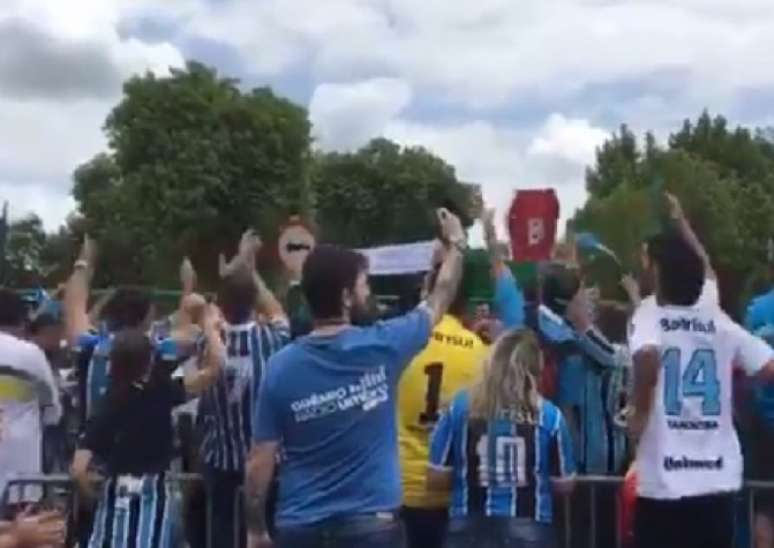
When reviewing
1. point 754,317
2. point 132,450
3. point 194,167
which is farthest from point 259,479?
point 194,167

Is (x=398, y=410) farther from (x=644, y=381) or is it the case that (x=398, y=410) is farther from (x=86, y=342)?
(x=86, y=342)

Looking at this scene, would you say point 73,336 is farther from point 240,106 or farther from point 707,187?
point 240,106

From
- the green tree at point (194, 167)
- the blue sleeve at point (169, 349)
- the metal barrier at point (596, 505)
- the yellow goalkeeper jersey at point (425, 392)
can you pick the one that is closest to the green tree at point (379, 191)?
the green tree at point (194, 167)

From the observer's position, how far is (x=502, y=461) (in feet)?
27.8

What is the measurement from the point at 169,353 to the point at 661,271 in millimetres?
3988

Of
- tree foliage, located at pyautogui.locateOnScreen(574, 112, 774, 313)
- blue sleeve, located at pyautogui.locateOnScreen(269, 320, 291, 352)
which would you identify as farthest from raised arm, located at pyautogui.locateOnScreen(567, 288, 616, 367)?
tree foliage, located at pyautogui.locateOnScreen(574, 112, 774, 313)

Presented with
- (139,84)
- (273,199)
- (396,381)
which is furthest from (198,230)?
(396,381)

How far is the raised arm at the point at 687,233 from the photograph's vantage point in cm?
846

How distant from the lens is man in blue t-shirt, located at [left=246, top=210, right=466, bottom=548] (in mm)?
7516

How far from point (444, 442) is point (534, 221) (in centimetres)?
368

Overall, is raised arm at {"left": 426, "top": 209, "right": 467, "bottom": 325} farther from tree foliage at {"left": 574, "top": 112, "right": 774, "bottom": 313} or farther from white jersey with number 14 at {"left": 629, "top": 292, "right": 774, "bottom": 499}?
tree foliage at {"left": 574, "top": 112, "right": 774, "bottom": 313}

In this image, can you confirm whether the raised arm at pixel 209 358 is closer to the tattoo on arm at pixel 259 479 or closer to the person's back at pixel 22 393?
the person's back at pixel 22 393

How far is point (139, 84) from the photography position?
8481 centimetres

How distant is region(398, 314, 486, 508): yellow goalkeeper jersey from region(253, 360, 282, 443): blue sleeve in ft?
6.14
